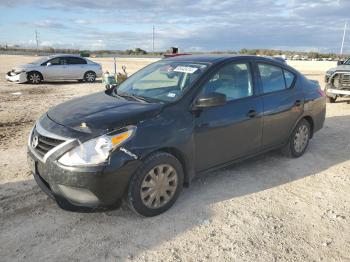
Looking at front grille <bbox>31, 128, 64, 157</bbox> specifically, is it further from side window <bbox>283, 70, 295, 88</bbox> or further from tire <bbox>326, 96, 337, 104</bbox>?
tire <bbox>326, 96, 337, 104</bbox>

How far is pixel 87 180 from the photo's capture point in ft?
11.2

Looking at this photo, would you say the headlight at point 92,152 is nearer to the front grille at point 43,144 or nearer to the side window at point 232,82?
the front grille at point 43,144

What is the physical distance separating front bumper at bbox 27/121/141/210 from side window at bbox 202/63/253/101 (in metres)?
1.43

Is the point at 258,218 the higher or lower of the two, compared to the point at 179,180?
lower

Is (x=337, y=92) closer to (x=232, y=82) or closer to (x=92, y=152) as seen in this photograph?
(x=232, y=82)

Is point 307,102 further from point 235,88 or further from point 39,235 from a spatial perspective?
point 39,235

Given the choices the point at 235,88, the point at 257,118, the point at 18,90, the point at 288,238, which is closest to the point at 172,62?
the point at 235,88

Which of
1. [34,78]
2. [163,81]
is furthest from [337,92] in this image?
[34,78]

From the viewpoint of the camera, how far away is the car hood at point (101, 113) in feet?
11.9

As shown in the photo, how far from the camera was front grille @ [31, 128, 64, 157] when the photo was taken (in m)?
3.61

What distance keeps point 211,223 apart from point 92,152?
4.81 feet

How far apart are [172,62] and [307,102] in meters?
2.42

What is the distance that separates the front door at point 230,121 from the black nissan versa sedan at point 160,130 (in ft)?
0.04

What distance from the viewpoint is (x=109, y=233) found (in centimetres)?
358
